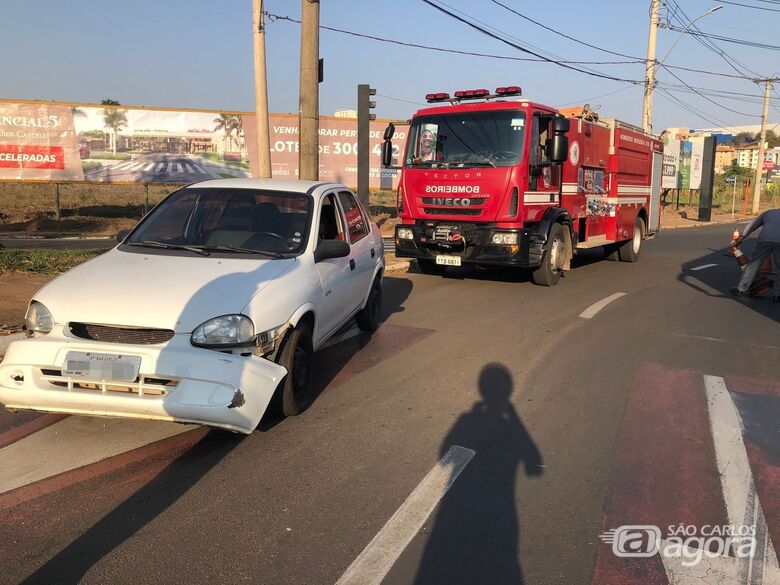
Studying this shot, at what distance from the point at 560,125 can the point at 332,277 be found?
6.26 meters

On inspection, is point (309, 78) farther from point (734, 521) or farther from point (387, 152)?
point (734, 521)

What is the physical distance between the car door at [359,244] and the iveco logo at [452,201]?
378 cm

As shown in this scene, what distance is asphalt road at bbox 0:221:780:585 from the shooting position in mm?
3082

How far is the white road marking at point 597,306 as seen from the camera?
9031 mm

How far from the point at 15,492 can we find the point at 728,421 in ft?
15.9

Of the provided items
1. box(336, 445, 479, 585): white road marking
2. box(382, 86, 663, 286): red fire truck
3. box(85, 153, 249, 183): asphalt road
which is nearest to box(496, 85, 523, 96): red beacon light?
box(382, 86, 663, 286): red fire truck

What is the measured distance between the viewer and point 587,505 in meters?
3.68

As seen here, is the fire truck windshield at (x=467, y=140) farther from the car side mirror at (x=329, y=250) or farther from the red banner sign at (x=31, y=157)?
the red banner sign at (x=31, y=157)

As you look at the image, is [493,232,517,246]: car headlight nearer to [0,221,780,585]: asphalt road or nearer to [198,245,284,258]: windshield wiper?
[0,221,780,585]: asphalt road

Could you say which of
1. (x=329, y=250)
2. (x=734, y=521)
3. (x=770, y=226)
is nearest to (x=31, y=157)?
(x=329, y=250)

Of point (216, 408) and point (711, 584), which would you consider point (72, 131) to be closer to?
point (216, 408)

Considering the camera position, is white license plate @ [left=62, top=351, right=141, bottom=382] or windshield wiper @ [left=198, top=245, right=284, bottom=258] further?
windshield wiper @ [left=198, top=245, right=284, bottom=258]

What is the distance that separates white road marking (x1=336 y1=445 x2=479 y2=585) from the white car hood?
1.59 meters

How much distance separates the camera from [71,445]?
429 cm
